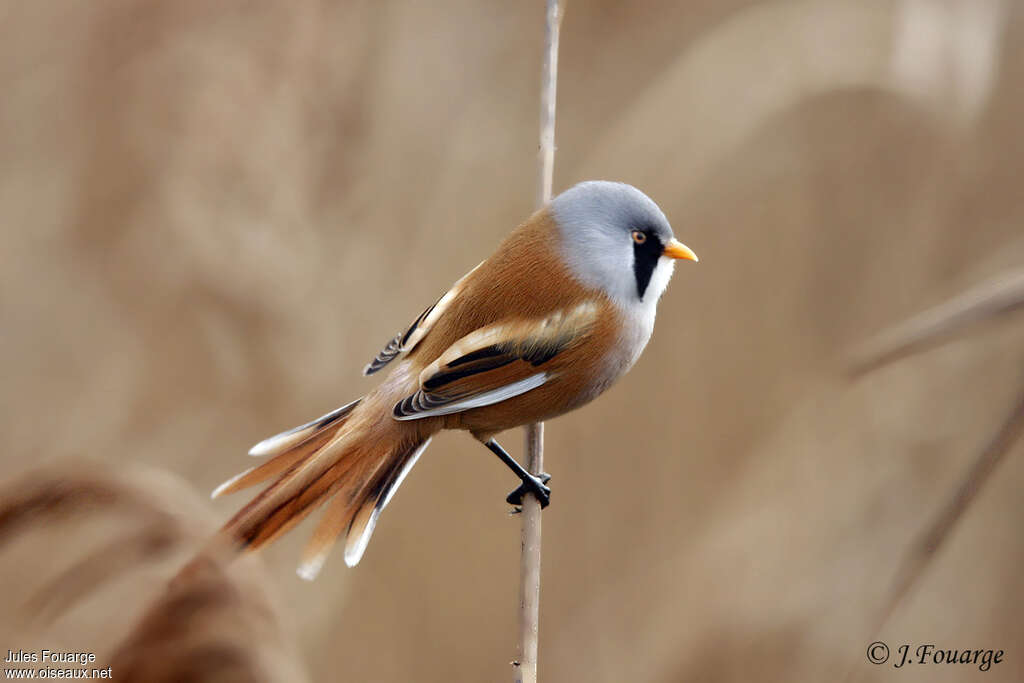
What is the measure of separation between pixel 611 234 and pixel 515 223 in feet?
3.74

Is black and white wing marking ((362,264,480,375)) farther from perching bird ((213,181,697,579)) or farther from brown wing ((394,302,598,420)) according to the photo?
brown wing ((394,302,598,420))

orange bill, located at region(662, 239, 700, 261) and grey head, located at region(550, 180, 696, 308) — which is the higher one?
grey head, located at region(550, 180, 696, 308)

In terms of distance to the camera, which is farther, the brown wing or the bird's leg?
the bird's leg

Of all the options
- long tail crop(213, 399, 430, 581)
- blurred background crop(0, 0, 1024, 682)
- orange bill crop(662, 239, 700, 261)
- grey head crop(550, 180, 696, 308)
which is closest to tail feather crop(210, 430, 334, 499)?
long tail crop(213, 399, 430, 581)

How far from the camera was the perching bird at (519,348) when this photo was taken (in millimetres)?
2117

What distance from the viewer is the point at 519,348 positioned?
214cm

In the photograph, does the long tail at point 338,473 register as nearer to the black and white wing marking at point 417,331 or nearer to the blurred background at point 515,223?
the black and white wing marking at point 417,331

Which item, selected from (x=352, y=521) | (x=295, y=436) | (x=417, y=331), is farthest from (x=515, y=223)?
(x=352, y=521)

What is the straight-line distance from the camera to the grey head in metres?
2.15

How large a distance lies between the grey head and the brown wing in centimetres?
9

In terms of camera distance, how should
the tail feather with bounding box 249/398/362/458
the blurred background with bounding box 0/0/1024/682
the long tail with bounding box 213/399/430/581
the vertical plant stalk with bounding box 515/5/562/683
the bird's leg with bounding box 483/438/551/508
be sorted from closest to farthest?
the vertical plant stalk with bounding box 515/5/562/683 < the long tail with bounding box 213/399/430/581 < the tail feather with bounding box 249/398/362/458 < the bird's leg with bounding box 483/438/551/508 < the blurred background with bounding box 0/0/1024/682

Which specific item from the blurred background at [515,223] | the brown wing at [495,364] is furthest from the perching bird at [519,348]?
the blurred background at [515,223]

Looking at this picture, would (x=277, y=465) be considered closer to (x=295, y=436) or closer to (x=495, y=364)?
(x=295, y=436)

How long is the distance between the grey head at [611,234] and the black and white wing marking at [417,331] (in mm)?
275
